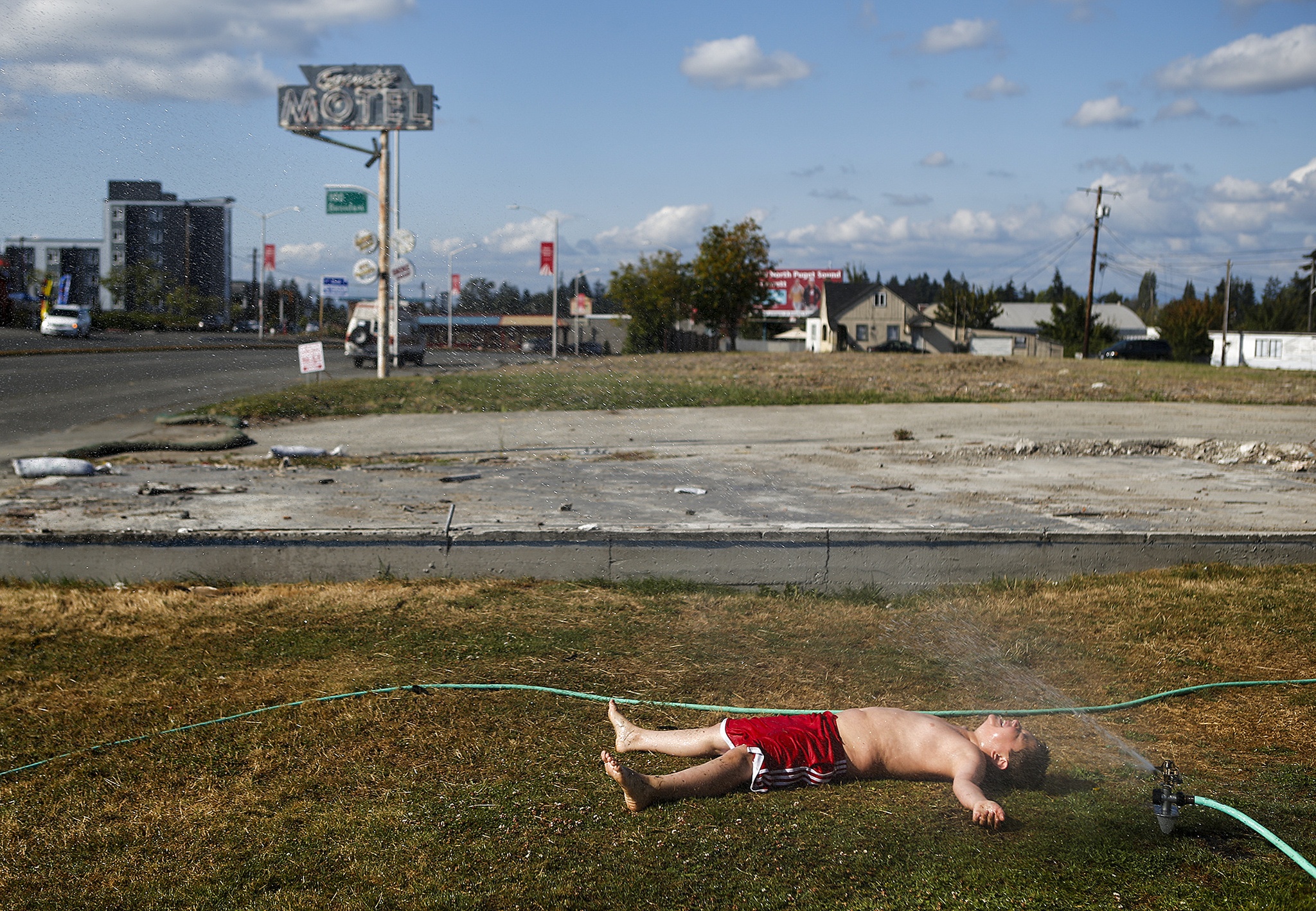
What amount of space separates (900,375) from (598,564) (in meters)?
19.3

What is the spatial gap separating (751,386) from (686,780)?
18.1 meters

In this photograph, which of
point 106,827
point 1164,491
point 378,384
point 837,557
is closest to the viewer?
point 106,827

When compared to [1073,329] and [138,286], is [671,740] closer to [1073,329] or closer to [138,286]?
[138,286]

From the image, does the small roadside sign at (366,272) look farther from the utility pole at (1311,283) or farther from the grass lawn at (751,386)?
the utility pole at (1311,283)

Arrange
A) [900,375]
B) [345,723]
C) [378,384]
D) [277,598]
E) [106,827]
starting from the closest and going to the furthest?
[106,827]
[345,723]
[277,598]
[378,384]
[900,375]

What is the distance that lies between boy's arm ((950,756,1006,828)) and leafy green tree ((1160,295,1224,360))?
203ft

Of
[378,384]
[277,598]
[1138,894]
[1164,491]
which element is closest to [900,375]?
[378,384]

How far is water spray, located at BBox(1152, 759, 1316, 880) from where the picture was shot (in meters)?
2.90

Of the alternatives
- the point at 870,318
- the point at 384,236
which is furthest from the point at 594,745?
the point at 870,318

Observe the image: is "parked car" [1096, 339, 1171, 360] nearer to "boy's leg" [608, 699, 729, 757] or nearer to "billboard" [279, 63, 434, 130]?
"billboard" [279, 63, 434, 130]

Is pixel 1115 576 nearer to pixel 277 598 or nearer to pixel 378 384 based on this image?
pixel 277 598

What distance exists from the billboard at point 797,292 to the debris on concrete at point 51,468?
5487 centimetres

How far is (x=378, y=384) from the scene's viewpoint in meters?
17.1

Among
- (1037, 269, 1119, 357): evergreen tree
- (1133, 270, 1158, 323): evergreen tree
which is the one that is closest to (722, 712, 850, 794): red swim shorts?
(1037, 269, 1119, 357): evergreen tree
